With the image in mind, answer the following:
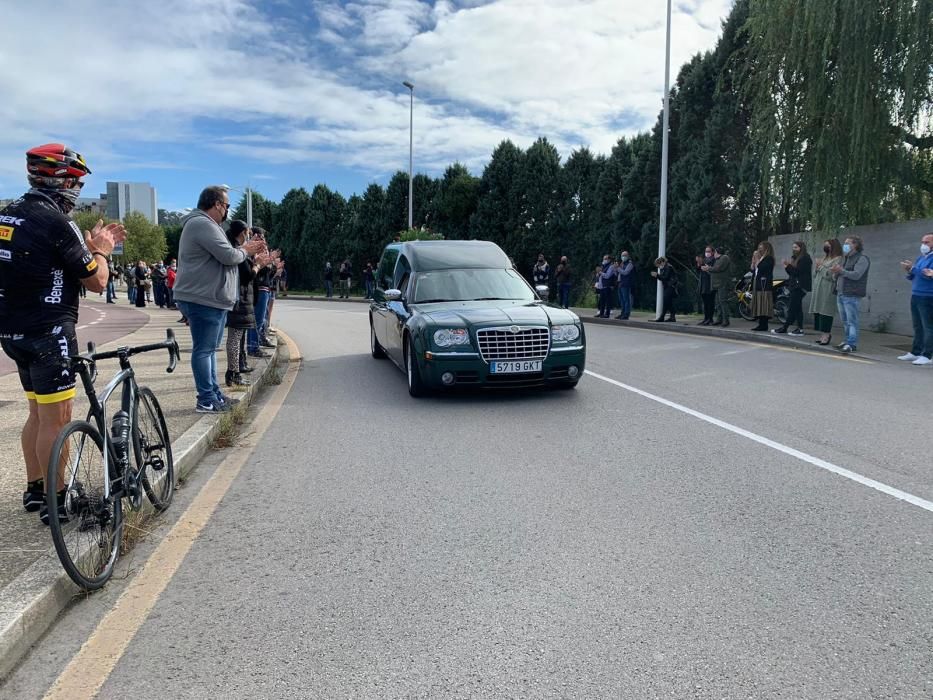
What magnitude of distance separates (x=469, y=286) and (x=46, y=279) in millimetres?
5753

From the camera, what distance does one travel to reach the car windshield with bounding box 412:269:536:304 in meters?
8.79

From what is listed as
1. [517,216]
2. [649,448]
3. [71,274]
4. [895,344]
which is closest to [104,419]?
[71,274]

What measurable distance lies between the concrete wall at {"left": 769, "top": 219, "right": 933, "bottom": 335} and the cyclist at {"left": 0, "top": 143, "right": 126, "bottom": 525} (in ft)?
51.1

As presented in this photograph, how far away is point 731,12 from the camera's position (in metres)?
20.1

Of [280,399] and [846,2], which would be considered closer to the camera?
[280,399]

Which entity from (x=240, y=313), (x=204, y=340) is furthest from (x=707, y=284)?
(x=204, y=340)

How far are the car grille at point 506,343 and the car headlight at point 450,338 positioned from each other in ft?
0.44

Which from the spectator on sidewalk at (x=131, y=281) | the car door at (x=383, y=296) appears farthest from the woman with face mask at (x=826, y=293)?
the spectator on sidewalk at (x=131, y=281)

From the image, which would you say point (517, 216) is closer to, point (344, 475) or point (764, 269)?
point (764, 269)

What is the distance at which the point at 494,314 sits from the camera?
25.8ft

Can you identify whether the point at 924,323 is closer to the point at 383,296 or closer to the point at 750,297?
the point at 750,297

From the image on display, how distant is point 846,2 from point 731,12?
22.2ft

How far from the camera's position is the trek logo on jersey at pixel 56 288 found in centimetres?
367

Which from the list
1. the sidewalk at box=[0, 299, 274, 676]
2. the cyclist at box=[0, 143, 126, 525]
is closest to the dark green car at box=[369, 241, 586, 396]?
the sidewalk at box=[0, 299, 274, 676]
